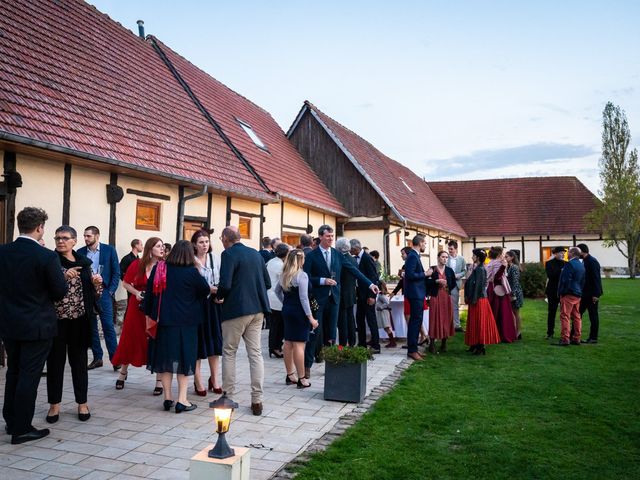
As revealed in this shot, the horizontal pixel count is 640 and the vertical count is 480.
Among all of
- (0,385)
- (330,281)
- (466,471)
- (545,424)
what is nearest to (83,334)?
(0,385)

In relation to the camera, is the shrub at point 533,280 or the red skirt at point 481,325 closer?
the red skirt at point 481,325

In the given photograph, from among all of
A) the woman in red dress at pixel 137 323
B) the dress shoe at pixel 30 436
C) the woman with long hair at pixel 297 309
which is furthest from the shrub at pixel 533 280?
the dress shoe at pixel 30 436

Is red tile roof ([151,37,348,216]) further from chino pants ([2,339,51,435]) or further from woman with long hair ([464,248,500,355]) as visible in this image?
chino pants ([2,339,51,435])

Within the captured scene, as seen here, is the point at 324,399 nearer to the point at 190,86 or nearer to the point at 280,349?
the point at 280,349

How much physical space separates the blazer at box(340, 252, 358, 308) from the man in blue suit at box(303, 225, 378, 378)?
20.9 inches

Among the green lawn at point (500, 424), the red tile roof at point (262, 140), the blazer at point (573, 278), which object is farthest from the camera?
the red tile roof at point (262, 140)

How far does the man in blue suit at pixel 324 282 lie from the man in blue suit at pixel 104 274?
2.58m

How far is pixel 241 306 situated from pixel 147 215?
17.1ft

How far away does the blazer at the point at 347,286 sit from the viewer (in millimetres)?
7668

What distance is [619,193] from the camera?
36312 mm

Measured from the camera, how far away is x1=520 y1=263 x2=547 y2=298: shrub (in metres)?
19.2

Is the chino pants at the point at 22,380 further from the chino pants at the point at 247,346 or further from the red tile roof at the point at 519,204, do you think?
the red tile roof at the point at 519,204

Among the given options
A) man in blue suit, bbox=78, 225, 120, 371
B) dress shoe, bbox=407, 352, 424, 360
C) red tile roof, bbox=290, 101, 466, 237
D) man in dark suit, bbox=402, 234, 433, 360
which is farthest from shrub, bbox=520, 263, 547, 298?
man in blue suit, bbox=78, 225, 120, 371

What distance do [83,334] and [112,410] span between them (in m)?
0.91
